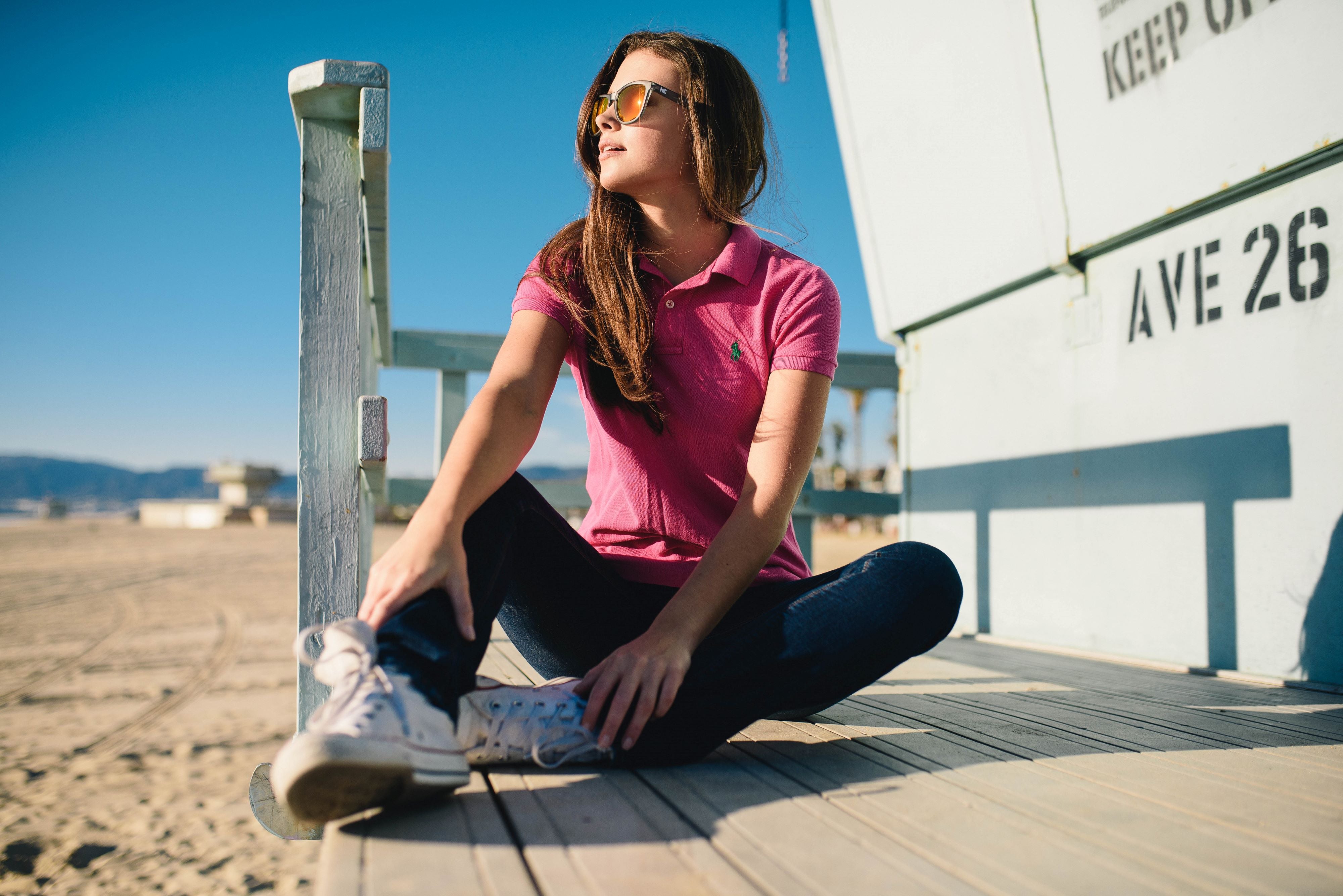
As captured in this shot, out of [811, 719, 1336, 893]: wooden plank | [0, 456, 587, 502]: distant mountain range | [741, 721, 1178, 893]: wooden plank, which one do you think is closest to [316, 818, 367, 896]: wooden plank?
[741, 721, 1178, 893]: wooden plank

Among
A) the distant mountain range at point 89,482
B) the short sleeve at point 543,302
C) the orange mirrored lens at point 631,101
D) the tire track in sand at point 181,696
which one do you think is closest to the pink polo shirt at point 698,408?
the short sleeve at point 543,302

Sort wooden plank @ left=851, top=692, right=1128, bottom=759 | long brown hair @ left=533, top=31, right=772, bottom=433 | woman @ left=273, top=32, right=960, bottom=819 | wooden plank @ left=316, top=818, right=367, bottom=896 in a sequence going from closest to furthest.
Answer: wooden plank @ left=316, top=818, right=367, bottom=896 → woman @ left=273, top=32, right=960, bottom=819 → wooden plank @ left=851, top=692, right=1128, bottom=759 → long brown hair @ left=533, top=31, right=772, bottom=433

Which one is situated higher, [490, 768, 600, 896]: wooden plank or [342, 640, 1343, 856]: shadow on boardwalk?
[490, 768, 600, 896]: wooden plank

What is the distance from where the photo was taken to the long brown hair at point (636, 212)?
1507 mm

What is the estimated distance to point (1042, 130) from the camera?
2994 mm

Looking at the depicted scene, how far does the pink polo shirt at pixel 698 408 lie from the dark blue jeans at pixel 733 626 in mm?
133

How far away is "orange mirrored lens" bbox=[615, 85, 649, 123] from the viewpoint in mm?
1604

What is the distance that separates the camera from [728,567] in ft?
4.12

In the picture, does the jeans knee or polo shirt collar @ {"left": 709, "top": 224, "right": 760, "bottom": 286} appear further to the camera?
polo shirt collar @ {"left": 709, "top": 224, "right": 760, "bottom": 286}

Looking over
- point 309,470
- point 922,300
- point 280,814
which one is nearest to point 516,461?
point 309,470

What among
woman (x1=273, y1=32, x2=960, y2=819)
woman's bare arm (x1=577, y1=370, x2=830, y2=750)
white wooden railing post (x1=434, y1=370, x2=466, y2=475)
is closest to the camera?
woman (x1=273, y1=32, x2=960, y2=819)

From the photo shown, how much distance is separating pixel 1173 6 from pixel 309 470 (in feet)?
9.03

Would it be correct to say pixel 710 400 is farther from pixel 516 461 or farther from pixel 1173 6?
pixel 1173 6

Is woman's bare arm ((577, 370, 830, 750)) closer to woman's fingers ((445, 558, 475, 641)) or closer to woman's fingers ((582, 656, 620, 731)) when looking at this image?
woman's fingers ((582, 656, 620, 731))
